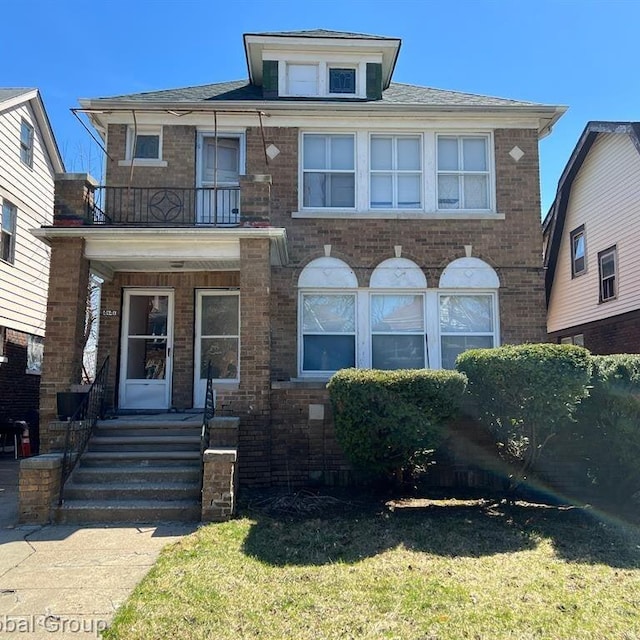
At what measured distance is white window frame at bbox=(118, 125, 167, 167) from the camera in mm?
10062

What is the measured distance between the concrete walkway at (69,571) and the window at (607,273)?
1246 centimetres

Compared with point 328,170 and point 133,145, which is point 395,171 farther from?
point 133,145

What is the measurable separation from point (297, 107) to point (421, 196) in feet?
9.29

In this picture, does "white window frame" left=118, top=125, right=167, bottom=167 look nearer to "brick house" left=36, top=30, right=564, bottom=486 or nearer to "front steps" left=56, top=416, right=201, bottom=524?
"brick house" left=36, top=30, right=564, bottom=486

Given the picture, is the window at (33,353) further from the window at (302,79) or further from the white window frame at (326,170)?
the window at (302,79)

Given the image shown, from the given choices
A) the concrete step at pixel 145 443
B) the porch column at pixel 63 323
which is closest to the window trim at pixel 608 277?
the concrete step at pixel 145 443

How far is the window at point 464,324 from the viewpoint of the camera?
32.6ft

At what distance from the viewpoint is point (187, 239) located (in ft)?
27.1

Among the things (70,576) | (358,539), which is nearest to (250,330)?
(358,539)

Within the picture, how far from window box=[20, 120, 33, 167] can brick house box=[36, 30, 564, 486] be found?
618 centimetres

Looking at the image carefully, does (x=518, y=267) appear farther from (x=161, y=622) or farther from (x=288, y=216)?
(x=161, y=622)

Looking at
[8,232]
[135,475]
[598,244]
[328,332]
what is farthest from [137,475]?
[598,244]

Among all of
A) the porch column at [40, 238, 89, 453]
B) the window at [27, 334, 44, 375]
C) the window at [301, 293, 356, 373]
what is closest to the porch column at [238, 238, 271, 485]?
the window at [301, 293, 356, 373]

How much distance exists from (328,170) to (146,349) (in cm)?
480
